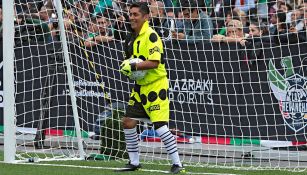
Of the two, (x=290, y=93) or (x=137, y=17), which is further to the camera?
(x=290, y=93)

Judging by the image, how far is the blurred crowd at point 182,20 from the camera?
13062 mm

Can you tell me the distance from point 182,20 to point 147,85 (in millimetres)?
2442

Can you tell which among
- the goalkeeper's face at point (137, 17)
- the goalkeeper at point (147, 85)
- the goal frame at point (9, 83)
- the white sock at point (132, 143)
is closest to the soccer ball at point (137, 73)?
the goalkeeper at point (147, 85)

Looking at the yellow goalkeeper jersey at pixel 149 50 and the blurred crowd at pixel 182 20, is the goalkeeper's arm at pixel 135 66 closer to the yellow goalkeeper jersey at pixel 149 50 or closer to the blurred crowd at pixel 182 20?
the yellow goalkeeper jersey at pixel 149 50

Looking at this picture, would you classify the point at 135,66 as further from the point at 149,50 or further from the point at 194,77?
the point at 194,77

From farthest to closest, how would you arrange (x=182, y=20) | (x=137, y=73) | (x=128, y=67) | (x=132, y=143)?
(x=182, y=20), (x=132, y=143), (x=137, y=73), (x=128, y=67)

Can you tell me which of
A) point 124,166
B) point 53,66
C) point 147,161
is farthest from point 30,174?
point 53,66

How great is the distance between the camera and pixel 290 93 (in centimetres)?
1352

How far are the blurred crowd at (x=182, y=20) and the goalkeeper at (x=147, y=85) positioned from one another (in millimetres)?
2151

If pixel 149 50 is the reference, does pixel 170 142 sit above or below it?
below

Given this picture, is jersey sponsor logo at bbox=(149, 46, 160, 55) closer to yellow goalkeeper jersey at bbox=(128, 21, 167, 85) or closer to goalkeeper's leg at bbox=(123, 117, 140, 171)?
yellow goalkeeper jersey at bbox=(128, 21, 167, 85)

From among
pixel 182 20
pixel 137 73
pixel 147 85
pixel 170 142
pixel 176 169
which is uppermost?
pixel 182 20

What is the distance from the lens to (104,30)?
1373 cm

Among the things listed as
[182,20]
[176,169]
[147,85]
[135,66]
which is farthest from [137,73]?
[182,20]
